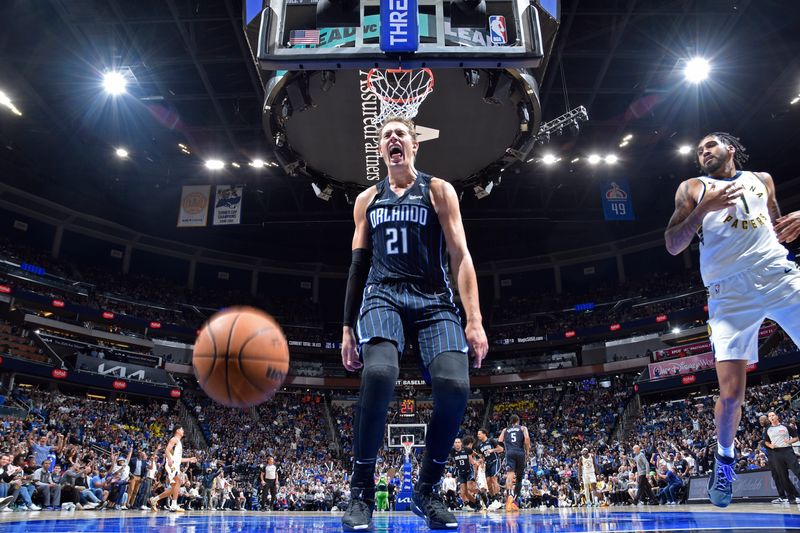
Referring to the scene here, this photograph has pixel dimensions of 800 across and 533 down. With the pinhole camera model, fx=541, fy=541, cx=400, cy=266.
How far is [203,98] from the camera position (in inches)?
752

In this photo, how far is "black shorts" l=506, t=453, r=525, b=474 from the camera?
10638 millimetres

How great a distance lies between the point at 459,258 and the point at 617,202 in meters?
19.9

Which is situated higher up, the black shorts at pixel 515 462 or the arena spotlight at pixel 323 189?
the arena spotlight at pixel 323 189

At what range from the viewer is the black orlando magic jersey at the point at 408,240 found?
300 cm

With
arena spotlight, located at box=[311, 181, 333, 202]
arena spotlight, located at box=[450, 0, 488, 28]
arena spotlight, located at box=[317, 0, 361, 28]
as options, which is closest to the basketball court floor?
arena spotlight, located at box=[317, 0, 361, 28]

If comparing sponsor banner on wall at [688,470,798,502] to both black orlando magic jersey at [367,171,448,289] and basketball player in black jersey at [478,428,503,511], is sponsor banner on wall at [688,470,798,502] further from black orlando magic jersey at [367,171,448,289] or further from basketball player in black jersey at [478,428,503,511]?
black orlando magic jersey at [367,171,448,289]

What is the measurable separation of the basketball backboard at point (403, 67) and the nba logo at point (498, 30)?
1 centimetres

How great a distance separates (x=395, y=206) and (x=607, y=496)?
54.5 ft

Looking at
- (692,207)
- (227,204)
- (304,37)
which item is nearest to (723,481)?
(692,207)

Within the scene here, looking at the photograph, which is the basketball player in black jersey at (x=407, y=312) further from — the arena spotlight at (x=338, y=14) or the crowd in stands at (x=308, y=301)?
the crowd in stands at (x=308, y=301)

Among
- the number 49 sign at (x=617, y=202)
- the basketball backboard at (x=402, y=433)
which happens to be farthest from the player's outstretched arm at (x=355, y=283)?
the basketball backboard at (x=402, y=433)

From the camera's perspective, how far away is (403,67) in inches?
198

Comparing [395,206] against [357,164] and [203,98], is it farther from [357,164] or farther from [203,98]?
[203,98]

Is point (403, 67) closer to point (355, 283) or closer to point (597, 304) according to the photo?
point (355, 283)
